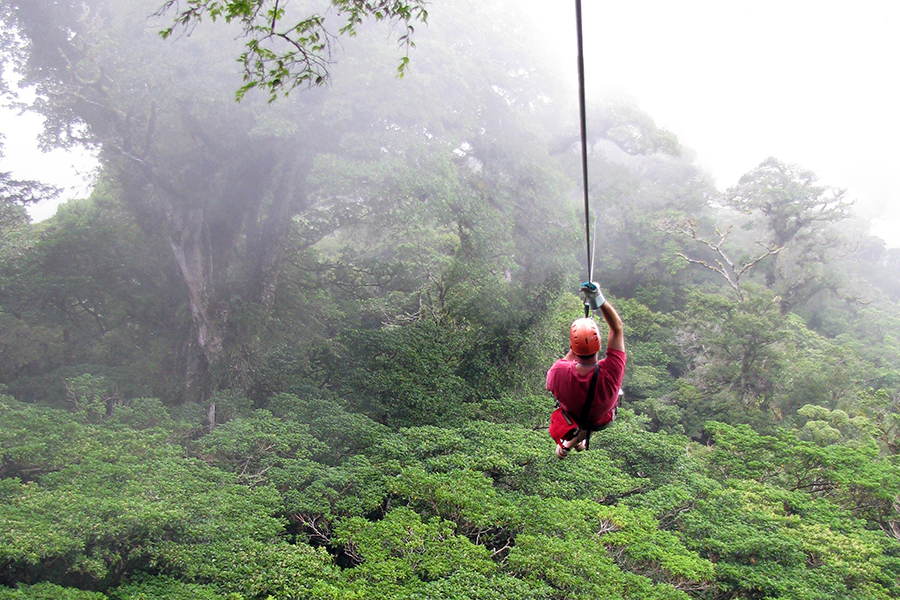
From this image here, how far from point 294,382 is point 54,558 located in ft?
16.6

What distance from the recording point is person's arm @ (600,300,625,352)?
197cm

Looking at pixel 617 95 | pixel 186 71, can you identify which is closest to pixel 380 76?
pixel 186 71

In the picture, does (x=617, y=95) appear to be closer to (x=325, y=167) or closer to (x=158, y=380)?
(x=325, y=167)

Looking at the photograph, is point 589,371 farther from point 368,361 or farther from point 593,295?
point 368,361

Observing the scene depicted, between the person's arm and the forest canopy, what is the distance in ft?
7.24

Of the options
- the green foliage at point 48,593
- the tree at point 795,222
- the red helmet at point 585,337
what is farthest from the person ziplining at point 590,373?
the tree at point 795,222

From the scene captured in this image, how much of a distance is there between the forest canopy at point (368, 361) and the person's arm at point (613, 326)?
2205 millimetres

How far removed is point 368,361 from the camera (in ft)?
33.3

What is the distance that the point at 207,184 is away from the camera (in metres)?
12.9

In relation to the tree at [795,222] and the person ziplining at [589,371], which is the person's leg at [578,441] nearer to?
the person ziplining at [589,371]

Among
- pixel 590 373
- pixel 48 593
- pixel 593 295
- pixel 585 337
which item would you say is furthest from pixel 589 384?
pixel 48 593

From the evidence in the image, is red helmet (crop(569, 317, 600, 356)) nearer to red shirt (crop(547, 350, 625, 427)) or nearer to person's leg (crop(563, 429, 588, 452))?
red shirt (crop(547, 350, 625, 427))

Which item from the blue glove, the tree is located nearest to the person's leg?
the blue glove

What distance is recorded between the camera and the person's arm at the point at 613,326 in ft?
6.48
